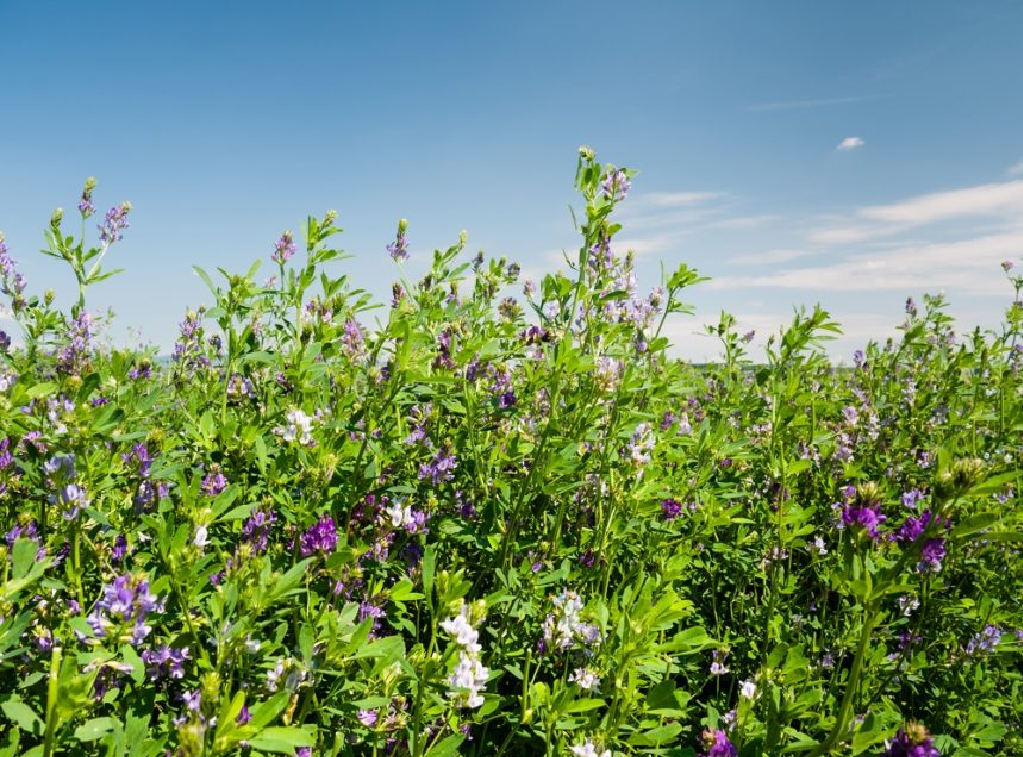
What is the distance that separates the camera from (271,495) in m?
2.09

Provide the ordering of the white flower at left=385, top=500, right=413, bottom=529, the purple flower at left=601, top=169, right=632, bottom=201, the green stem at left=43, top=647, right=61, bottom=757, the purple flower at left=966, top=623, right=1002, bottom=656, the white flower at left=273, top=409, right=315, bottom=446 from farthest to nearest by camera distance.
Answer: the purple flower at left=966, top=623, right=1002, bottom=656 → the purple flower at left=601, top=169, right=632, bottom=201 → the white flower at left=385, top=500, right=413, bottom=529 → the white flower at left=273, top=409, right=315, bottom=446 → the green stem at left=43, top=647, right=61, bottom=757

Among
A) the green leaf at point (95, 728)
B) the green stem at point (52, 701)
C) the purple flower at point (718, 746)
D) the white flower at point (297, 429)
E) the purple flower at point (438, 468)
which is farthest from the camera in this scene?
the purple flower at point (438, 468)

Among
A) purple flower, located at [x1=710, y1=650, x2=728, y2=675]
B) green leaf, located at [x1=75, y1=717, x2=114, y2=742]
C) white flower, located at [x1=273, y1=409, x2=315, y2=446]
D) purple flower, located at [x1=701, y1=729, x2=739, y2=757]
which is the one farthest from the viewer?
purple flower, located at [x1=710, y1=650, x2=728, y2=675]

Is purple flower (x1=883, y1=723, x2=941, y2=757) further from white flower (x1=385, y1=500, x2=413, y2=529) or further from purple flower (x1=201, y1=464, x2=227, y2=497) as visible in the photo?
purple flower (x1=201, y1=464, x2=227, y2=497)

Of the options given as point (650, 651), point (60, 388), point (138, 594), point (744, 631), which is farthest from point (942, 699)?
point (60, 388)

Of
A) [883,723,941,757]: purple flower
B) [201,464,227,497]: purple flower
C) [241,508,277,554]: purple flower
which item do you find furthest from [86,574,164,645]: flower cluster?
[883,723,941,757]: purple flower

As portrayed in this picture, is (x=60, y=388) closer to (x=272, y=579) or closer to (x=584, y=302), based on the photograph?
(x=272, y=579)

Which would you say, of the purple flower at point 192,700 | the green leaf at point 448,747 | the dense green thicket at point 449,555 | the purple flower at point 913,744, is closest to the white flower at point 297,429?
the dense green thicket at point 449,555

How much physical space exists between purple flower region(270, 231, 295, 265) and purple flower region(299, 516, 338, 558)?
169 centimetres

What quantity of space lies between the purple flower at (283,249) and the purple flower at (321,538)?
5.55ft

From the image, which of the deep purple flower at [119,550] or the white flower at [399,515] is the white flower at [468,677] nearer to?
the white flower at [399,515]

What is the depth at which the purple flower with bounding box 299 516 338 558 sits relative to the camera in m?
1.94

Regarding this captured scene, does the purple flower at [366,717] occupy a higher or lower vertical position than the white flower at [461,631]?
lower

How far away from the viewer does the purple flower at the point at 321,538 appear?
1.94m
